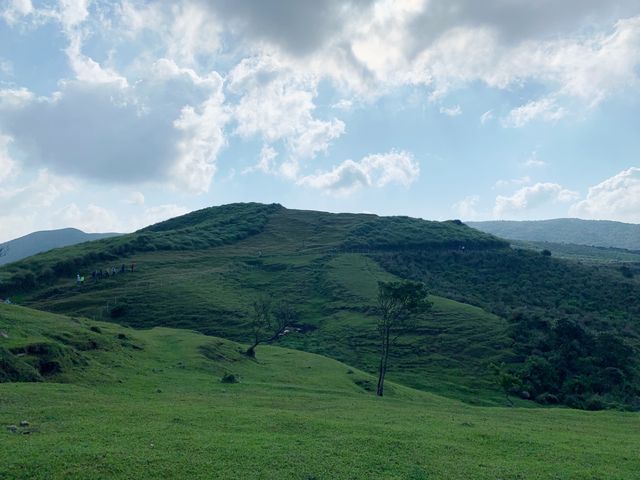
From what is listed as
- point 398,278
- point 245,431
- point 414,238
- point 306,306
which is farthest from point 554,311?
point 245,431

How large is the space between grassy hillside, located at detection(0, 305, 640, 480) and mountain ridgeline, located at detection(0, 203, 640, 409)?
2805 cm

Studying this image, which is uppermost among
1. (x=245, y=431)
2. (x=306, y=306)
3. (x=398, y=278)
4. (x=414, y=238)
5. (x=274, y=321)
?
(x=414, y=238)

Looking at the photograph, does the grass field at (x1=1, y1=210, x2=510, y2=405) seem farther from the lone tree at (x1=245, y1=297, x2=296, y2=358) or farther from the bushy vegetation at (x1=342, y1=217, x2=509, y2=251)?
the bushy vegetation at (x1=342, y1=217, x2=509, y2=251)

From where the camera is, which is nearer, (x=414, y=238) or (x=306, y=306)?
(x=306, y=306)

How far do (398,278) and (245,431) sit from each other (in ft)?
335

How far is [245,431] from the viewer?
24438 mm

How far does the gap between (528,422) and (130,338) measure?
39.1 m

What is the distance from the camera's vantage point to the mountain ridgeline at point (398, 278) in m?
69.0

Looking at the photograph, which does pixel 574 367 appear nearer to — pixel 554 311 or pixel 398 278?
pixel 554 311

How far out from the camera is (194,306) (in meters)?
97.1

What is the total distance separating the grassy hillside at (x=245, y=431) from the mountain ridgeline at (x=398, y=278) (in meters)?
28.1

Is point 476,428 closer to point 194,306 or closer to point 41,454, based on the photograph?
point 41,454

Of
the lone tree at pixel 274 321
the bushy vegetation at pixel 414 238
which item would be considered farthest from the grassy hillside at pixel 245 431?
the bushy vegetation at pixel 414 238

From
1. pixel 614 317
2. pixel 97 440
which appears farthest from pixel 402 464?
pixel 614 317
